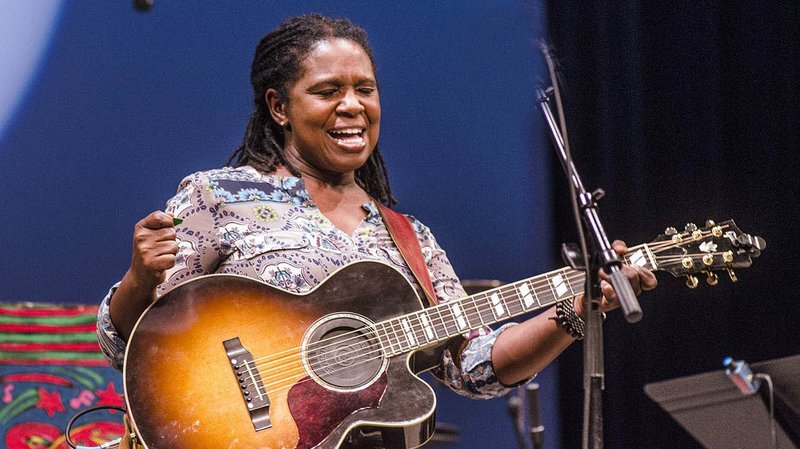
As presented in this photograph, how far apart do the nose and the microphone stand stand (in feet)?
2.39

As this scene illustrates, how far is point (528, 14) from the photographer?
6.67 ft

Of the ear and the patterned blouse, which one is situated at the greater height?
the ear

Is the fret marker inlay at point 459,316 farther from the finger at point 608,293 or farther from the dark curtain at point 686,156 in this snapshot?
the dark curtain at point 686,156

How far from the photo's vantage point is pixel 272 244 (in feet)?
7.98

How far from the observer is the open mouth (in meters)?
2.67

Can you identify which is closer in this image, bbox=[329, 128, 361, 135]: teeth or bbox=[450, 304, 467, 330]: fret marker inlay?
bbox=[450, 304, 467, 330]: fret marker inlay

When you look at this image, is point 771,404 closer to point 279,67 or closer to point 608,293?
point 608,293

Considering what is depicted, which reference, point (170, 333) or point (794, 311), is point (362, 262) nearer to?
point (170, 333)

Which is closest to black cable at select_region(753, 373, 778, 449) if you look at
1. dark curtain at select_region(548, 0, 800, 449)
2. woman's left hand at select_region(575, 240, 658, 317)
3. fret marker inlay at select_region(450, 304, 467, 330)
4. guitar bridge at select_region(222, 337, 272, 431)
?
woman's left hand at select_region(575, 240, 658, 317)

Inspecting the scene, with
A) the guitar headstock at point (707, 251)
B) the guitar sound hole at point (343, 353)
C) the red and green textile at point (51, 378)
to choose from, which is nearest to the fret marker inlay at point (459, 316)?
the guitar sound hole at point (343, 353)

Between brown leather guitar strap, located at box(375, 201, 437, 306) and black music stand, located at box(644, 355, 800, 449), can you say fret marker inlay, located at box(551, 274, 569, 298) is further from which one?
black music stand, located at box(644, 355, 800, 449)

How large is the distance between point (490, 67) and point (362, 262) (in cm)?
212

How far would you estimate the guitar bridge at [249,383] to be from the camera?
2.17m

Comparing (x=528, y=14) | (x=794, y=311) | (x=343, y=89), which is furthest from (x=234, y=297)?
(x=794, y=311)
